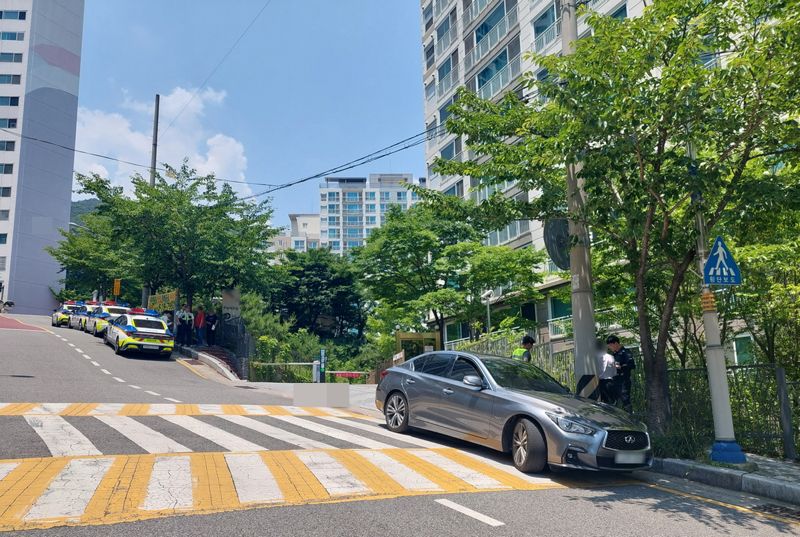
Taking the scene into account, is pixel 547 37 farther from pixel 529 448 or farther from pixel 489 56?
pixel 529 448

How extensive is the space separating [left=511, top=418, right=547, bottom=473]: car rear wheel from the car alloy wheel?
263 centimetres

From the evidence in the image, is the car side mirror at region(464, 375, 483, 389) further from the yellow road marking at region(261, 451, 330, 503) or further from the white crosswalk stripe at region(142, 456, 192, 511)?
the white crosswalk stripe at region(142, 456, 192, 511)

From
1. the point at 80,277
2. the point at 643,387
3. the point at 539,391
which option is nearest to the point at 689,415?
the point at 643,387

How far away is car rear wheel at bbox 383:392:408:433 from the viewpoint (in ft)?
33.4

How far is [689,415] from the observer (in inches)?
386

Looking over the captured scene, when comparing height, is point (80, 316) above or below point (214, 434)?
above

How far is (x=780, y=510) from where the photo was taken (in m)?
6.49

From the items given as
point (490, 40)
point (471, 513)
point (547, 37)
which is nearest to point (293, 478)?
point (471, 513)

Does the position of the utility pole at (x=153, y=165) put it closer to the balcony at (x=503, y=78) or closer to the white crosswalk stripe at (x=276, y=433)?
the balcony at (x=503, y=78)

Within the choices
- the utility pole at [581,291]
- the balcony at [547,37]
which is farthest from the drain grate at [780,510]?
the balcony at [547,37]

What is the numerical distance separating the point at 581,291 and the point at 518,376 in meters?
2.41

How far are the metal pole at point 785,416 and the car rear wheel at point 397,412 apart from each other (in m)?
5.38

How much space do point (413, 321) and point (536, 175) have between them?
23.2 meters

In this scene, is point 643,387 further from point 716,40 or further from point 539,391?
point 716,40
